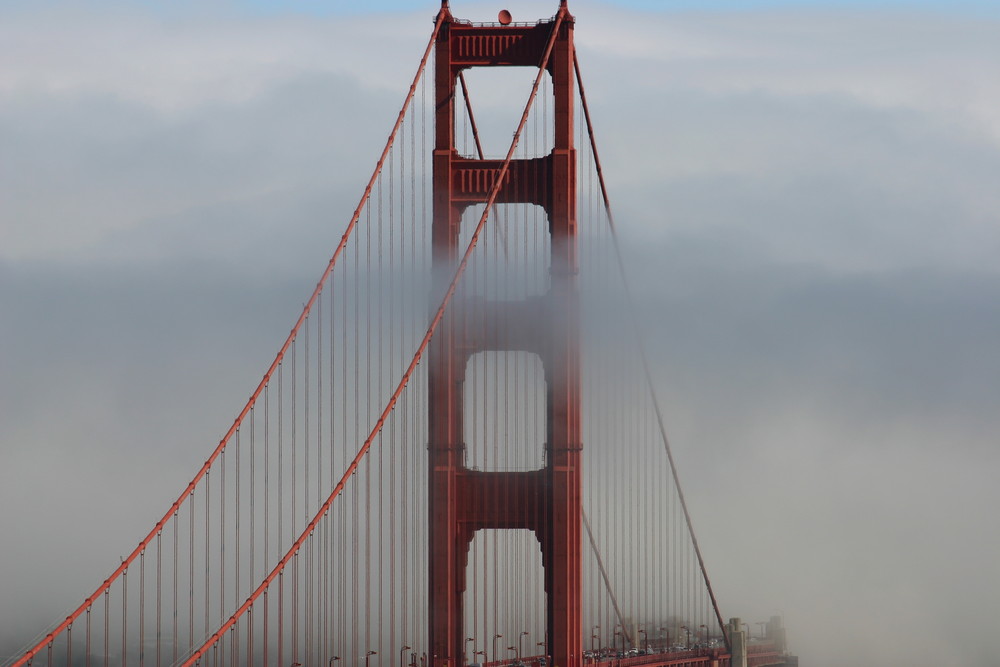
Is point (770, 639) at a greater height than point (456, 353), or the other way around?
point (456, 353)

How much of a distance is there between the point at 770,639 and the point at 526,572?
1276 inches

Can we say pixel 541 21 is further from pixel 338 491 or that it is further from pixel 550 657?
A: pixel 550 657

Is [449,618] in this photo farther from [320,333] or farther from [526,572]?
[320,333]

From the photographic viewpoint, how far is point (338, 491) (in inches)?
1780

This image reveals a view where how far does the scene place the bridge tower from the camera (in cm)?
4641

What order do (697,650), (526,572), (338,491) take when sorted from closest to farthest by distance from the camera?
(338,491), (526,572), (697,650)

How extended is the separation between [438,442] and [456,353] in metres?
2.30

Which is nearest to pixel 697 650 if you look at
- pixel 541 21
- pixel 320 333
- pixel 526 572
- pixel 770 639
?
pixel 770 639

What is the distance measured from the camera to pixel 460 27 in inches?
1873

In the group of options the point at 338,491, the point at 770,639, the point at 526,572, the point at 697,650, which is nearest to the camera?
the point at 338,491

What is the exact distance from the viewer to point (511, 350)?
4709 cm

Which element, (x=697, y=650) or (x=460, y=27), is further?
(x=697, y=650)

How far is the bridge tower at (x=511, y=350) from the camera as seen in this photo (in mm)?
46406

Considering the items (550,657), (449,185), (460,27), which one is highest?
(460,27)
